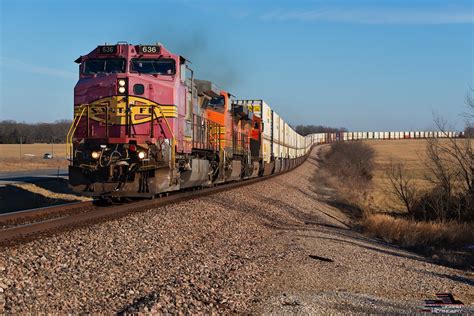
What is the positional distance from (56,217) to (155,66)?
489cm

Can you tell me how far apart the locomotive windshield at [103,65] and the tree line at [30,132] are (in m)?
66.1

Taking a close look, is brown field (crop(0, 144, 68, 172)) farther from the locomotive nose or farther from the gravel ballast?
the gravel ballast

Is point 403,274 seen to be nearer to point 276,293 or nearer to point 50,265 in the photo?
point 276,293

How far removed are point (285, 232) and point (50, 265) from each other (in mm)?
7163

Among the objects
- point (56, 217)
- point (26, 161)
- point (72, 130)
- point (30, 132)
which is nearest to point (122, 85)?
point (72, 130)

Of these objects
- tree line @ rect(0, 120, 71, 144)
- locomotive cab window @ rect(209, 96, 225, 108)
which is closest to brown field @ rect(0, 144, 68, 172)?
tree line @ rect(0, 120, 71, 144)

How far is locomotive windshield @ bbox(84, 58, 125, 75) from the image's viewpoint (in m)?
13.7

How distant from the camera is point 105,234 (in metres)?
9.15

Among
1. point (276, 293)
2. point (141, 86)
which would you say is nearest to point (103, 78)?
point (141, 86)

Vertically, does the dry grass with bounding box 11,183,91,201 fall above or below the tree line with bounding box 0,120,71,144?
below

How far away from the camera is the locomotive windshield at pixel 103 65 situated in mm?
13719

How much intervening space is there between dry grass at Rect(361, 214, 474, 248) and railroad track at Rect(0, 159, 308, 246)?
825 cm

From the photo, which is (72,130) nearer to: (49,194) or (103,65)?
(103,65)

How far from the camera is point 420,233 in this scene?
827 inches
